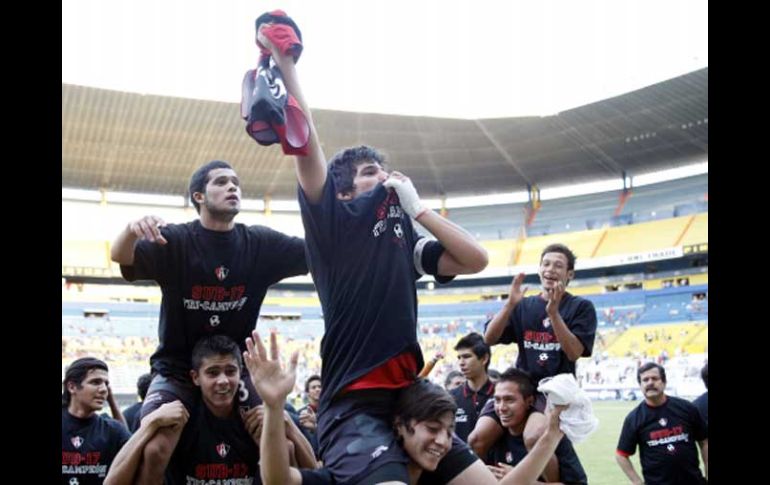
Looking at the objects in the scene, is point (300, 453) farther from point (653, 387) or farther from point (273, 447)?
point (653, 387)

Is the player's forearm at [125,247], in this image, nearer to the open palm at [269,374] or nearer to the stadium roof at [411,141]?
the open palm at [269,374]

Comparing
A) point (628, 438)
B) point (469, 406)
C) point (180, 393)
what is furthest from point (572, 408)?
point (628, 438)

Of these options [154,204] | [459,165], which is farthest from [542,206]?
[154,204]

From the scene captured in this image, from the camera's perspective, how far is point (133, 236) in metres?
4.55

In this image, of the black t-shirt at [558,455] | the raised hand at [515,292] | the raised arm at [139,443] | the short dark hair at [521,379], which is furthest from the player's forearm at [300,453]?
the black t-shirt at [558,455]

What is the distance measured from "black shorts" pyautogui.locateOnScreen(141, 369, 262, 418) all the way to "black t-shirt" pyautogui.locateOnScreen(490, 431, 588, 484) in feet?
7.65

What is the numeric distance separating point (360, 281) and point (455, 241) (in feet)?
1.59

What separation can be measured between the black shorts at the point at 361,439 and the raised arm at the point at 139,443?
3.82ft

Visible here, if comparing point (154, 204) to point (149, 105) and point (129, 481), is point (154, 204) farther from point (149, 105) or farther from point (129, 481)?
point (129, 481)

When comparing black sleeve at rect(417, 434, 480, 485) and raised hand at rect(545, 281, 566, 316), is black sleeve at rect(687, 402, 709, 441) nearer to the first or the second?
raised hand at rect(545, 281, 566, 316)

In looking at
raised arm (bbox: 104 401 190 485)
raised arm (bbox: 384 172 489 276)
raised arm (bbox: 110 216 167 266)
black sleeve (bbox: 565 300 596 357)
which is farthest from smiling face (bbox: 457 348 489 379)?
raised arm (bbox: 384 172 489 276)

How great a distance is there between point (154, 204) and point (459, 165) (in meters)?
18.1

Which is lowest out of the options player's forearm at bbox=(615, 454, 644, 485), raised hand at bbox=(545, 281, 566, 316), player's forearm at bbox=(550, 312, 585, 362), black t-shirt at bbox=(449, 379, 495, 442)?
player's forearm at bbox=(615, 454, 644, 485)

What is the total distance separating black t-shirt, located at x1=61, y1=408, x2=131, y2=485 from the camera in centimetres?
636
